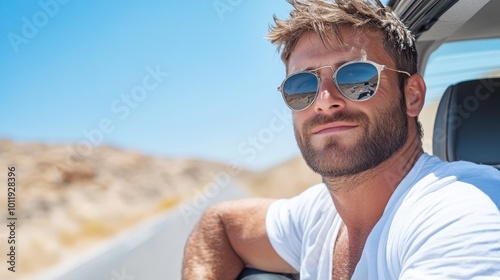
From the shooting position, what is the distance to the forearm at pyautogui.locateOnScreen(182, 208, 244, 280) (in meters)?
2.44

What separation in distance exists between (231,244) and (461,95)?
1.22 meters

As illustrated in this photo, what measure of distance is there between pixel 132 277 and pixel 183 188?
233 feet

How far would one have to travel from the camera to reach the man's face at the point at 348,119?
72.5 inches

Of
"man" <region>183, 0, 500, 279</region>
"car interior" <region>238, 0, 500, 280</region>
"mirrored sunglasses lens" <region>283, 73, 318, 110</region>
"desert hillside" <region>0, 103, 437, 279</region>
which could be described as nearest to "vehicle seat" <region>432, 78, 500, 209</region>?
"car interior" <region>238, 0, 500, 280</region>

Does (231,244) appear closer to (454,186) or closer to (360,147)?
(360,147)

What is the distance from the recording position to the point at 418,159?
188 cm

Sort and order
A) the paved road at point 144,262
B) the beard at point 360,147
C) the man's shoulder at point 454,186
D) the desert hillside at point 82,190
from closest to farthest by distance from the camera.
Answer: the man's shoulder at point 454,186 → the beard at point 360,147 → the paved road at point 144,262 → the desert hillside at point 82,190

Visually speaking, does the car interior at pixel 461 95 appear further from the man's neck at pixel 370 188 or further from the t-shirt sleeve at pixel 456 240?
the t-shirt sleeve at pixel 456 240

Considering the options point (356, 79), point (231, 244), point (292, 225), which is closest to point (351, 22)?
point (356, 79)

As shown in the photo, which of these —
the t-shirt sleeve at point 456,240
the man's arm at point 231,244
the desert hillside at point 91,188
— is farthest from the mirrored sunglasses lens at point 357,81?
the desert hillside at point 91,188

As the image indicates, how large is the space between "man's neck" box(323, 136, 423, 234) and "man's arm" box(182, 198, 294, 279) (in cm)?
54

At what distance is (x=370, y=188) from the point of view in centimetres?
188

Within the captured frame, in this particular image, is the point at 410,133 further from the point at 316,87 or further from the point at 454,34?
the point at 454,34

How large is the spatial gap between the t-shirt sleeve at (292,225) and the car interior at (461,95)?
4.9 inches
